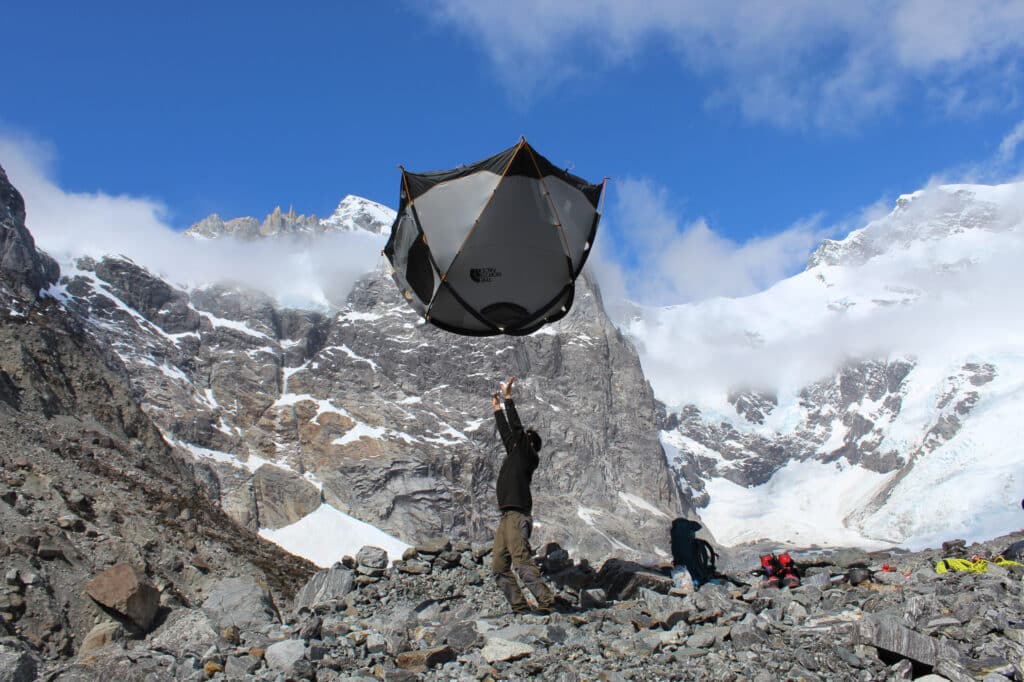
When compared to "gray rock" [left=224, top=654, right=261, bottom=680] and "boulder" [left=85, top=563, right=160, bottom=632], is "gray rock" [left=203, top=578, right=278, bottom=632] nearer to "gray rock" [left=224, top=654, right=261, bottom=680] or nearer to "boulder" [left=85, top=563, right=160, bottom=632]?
"boulder" [left=85, top=563, right=160, bottom=632]

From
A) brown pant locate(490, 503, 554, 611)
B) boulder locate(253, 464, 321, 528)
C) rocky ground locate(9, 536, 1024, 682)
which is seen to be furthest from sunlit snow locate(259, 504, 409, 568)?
brown pant locate(490, 503, 554, 611)

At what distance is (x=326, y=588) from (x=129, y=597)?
9.65 ft

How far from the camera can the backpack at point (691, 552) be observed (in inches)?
525

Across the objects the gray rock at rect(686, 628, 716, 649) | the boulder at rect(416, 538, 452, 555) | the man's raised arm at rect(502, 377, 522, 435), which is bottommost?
the gray rock at rect(686, 628, 716, 649)

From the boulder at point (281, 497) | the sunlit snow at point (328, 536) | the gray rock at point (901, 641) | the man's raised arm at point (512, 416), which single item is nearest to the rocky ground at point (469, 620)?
the gray rock at point (901, 641)

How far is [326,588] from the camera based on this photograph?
13078mm

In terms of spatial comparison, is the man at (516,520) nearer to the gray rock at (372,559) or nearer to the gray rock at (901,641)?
the gray rock at (372,559)

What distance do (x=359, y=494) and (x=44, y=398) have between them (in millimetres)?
113028

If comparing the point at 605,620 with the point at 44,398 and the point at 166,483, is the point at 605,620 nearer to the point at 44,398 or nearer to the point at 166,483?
the point at 166,483

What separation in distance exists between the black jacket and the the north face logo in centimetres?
358

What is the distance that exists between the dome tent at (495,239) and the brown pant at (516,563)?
4582 millimetres

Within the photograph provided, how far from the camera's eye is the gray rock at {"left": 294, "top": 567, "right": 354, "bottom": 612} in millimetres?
12859

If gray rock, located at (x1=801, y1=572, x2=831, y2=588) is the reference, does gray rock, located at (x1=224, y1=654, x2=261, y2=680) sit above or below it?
below

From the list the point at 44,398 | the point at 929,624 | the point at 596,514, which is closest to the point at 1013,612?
the point at 929,624
